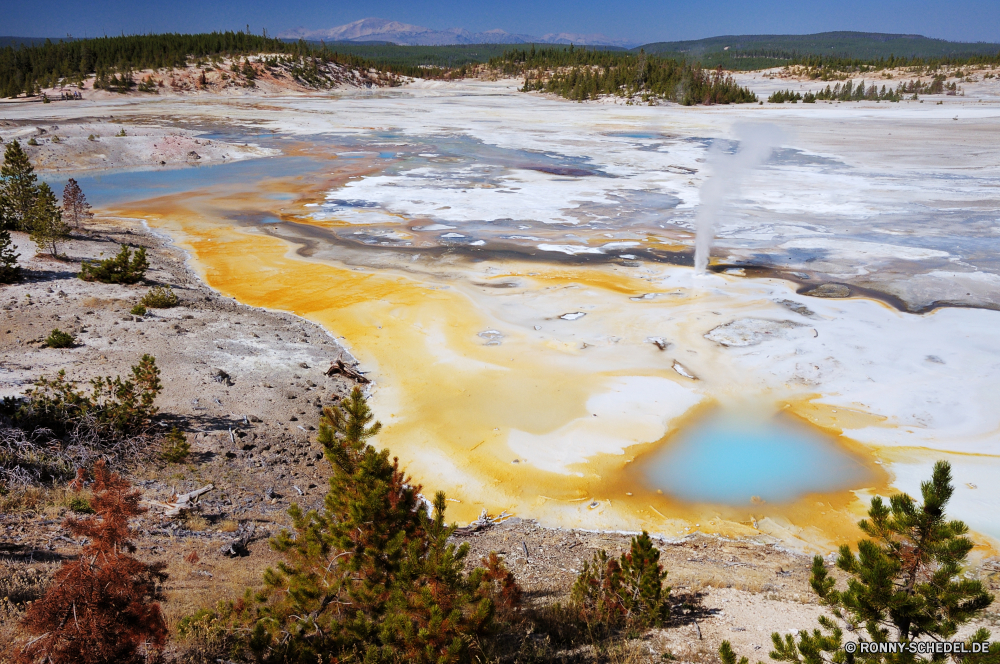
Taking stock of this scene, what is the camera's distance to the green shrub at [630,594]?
429 cm

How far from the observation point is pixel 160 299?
10375 millimetres

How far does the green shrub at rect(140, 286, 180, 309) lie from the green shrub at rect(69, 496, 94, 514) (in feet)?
19.0

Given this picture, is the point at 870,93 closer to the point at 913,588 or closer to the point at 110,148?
the point at 110,148

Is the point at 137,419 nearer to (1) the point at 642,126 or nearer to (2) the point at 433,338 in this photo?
(2) the point at 433,338

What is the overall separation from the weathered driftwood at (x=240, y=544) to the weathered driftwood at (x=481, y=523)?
6.03 feet

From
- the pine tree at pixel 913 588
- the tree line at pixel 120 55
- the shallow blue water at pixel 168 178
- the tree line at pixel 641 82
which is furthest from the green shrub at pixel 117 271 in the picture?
the tree line at pixel 641 82

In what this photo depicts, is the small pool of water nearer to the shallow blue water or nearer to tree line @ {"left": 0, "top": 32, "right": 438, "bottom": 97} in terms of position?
the shallow blue water

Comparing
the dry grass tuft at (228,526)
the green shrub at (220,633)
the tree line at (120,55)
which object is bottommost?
the dry grass tuft at (228,526)

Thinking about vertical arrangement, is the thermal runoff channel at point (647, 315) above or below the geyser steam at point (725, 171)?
below

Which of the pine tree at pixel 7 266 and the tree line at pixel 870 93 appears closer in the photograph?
the pine tree at pixel 7 266

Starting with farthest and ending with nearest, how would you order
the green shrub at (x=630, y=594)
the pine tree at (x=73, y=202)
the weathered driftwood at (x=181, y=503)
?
the pine tree at (x=73, y=202)
the weathered driftwood at (x=181, y=503)
the green shrub at (x=630, y=594)

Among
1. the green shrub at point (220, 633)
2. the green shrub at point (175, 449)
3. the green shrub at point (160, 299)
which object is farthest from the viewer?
the green shrub at point (160, 299)

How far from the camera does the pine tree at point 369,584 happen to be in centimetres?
328

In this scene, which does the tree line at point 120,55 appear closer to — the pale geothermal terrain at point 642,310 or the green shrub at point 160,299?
the pale geothermal terrain at point 642,310
